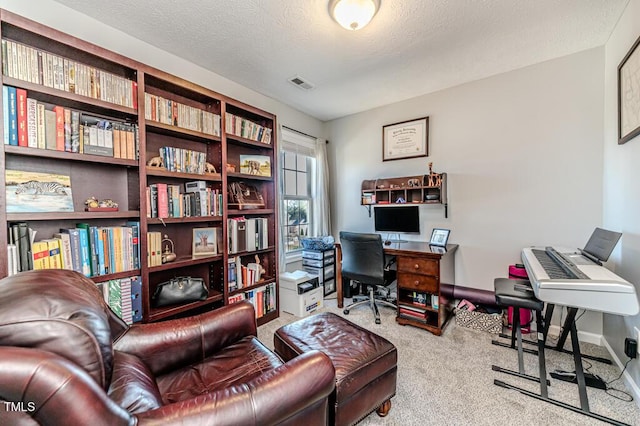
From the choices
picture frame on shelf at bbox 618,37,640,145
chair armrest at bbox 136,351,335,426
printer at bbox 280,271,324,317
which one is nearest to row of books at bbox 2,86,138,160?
chair armrest at bbox 136,351,335,426

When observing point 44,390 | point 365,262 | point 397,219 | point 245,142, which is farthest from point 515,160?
point 44,390

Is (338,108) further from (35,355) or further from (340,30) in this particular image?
(35,355)

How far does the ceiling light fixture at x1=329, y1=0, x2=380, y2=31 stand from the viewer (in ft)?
5.35

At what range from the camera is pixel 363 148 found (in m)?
3.72

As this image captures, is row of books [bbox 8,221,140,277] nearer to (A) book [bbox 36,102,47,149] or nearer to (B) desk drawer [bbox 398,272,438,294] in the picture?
(A) book [bbox 36,102,47,149]

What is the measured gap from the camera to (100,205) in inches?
68.8

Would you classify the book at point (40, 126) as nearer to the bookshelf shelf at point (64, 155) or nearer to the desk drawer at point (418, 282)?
the bookshelf shelf at point (64, 155)

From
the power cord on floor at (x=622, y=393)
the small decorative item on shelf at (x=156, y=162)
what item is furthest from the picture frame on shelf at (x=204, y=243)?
the power cord on floor at (x=622, y=393)

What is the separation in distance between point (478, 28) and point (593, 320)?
8.58ft

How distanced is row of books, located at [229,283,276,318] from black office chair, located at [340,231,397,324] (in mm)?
790

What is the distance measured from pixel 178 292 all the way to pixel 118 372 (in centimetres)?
111

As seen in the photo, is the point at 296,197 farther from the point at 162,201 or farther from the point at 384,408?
the point at 384,408

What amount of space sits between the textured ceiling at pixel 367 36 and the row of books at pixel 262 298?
7.07 feet

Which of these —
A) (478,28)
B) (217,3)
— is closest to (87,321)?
(217,3)
